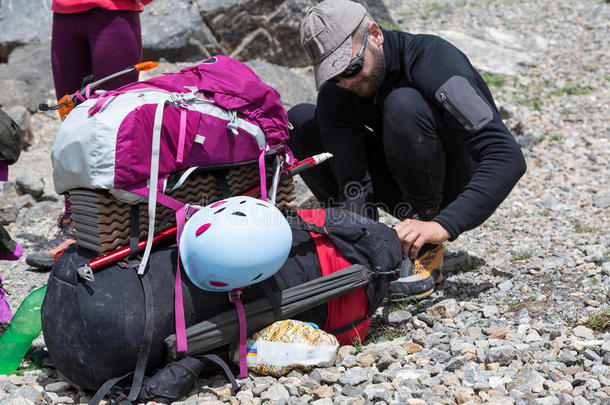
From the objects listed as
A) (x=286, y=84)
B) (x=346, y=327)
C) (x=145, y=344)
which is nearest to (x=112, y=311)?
(x=145, y=344)

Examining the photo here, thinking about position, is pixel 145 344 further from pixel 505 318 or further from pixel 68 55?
pixel 68 55

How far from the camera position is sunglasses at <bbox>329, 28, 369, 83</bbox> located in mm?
3246

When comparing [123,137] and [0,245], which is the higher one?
[123,137]

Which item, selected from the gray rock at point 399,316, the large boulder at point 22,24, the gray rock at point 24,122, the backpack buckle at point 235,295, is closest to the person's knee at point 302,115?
the gray rock at point 399,316

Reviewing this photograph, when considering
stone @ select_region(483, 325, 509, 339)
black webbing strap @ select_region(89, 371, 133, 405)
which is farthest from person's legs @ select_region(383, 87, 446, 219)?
black webbing strap @ select_region(89, 371, 133, 405)

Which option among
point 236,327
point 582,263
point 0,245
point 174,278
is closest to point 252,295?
point 236,327

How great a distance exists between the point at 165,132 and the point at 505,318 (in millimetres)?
1795

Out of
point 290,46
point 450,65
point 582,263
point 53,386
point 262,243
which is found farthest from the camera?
point 290,46

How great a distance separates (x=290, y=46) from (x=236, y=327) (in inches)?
241

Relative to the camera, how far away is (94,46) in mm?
3971

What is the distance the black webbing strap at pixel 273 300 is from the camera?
8.86 feet

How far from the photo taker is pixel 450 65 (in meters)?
3.18

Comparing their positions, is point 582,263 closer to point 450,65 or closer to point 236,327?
point 450,65

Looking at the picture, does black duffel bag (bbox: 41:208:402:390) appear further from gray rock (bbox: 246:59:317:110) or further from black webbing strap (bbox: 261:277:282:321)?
gray rock (bbox: 246:59:317:110)
